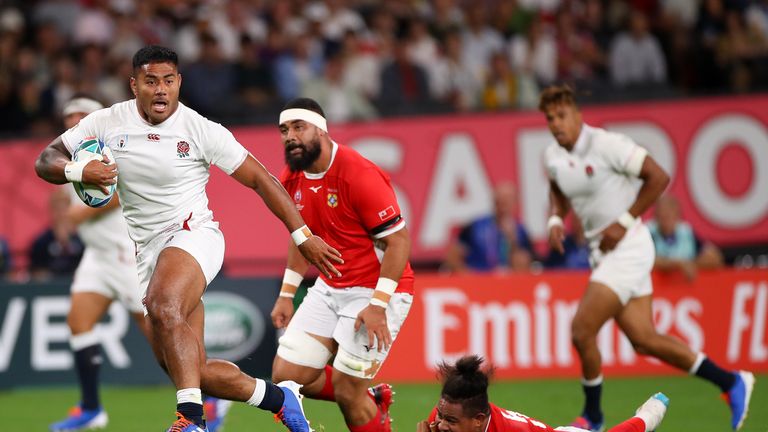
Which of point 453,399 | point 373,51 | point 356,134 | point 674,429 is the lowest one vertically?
point 674,429

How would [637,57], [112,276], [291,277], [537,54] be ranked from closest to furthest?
[291,277] → [112,276] → [537,54] → [637,57]

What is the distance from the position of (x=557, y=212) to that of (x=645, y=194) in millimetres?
865

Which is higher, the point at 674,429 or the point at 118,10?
the point at 118,10

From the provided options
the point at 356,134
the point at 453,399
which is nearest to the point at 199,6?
the point at 356,134

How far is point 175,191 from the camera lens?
24.2 ft

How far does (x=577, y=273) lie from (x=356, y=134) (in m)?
3.41

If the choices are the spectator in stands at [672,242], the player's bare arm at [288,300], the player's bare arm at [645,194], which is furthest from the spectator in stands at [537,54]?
the player's bare arm at [288,300]

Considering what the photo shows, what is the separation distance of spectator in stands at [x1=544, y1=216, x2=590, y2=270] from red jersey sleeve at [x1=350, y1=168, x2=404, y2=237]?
6418mm

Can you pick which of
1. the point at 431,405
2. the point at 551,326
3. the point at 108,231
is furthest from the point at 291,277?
the point at 551,326

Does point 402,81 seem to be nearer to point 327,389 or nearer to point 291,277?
point 291,277

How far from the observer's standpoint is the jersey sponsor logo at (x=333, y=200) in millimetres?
7902

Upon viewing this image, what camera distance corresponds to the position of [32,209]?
47.4ft

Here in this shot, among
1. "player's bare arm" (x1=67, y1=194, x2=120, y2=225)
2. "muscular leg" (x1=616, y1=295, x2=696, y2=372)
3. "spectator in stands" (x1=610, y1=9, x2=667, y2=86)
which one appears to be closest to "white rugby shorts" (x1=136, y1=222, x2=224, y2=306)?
"player's bare arm" (x1=67, y1=194, x2=120, y2=225)

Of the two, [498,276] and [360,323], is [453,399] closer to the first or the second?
[360,323]
